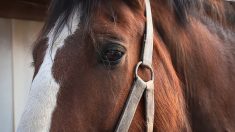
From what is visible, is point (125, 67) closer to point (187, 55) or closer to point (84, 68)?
point (84, 68)

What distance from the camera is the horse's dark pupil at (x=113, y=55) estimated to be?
3.53ft

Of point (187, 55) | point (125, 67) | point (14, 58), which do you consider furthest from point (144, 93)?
point (14, 58)

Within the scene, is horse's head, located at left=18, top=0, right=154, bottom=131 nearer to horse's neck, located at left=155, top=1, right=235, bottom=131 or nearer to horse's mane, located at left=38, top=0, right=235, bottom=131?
horse's mane, located at left=38, top=0, right=235, bottom=131

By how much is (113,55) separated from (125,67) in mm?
48

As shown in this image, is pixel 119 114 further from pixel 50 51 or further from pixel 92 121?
pixel 50 51

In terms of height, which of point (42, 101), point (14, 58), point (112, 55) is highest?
point (14, 58)

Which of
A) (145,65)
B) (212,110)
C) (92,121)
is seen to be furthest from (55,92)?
(212,110)

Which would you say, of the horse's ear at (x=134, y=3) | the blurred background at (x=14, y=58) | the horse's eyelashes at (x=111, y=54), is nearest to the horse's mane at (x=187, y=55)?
the horse's ear at (x=134, y=3)

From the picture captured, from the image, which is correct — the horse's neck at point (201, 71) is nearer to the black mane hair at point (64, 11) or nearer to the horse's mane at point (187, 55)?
the horse's mane at point (187, 55)

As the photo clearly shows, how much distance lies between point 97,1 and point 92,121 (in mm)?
343

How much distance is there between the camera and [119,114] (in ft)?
3.55

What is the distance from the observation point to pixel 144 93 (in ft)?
3.67

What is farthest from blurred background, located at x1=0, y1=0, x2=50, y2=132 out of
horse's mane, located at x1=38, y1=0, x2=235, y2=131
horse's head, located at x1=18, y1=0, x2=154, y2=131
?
horse's head, located at x1=18, y1=0, x2=154, y2=131

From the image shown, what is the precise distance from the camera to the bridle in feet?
3.53
